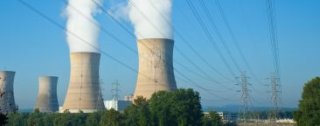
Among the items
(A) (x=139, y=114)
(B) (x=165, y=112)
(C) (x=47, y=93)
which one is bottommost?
(A) (x=139, y=114)

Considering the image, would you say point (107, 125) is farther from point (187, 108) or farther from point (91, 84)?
point (91, 84)

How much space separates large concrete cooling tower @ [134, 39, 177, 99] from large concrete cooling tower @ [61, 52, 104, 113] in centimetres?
399

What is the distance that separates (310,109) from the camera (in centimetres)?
2100

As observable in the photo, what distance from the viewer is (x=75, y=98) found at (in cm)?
3788

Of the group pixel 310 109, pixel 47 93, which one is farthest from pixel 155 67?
pixel 47 93

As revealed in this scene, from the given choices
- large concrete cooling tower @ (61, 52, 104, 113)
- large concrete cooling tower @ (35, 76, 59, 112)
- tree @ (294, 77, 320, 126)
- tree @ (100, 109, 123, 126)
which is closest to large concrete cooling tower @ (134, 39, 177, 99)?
large concrete cooling tower @ (61, 52, 104, 113)

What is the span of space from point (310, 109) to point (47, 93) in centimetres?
3038

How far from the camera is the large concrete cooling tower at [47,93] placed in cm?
4612

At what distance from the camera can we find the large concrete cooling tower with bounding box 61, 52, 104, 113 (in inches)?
1388

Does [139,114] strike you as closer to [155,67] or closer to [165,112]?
[165,112]

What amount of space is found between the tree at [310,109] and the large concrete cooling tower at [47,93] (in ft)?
94.7

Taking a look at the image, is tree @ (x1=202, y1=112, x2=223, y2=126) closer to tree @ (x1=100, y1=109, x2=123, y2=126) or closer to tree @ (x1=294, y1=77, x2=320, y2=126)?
tree @ (x1=100, y1=109, x2=123, y2=126)

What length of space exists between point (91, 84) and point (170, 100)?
9.42m

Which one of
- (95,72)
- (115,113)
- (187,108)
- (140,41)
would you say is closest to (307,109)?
(187,108)
